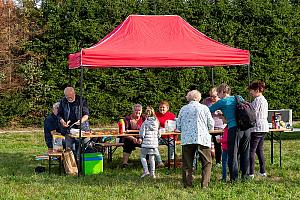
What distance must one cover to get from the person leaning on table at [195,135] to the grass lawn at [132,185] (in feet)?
0.76

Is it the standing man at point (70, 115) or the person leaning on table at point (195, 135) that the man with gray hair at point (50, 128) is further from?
the person leaning on table at point (195, 135)

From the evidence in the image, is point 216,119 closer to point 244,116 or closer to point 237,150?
point 237,150

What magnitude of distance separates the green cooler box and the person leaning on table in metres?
1.83

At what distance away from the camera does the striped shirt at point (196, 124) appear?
269 inches

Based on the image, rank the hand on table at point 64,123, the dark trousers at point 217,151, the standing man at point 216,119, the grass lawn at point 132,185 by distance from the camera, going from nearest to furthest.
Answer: the grass lawn at point 132,185, the hand on table at point 64,123, the standing man at point 216,119, the dark trousers at point 217,151

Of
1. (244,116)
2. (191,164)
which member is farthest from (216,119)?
(191,164)

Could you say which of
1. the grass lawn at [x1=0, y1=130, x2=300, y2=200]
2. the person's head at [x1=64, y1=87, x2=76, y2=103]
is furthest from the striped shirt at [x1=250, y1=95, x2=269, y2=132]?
the person's head at [x1=64, y1=87, x2=76, y2=103]

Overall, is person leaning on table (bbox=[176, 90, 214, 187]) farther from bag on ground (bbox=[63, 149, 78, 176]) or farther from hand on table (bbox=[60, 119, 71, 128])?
hand on table (bbox=[60, 119, 71, 128])

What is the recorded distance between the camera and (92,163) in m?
8.21

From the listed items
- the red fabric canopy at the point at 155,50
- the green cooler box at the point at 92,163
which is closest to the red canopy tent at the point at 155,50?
the red fabric canopy at the point at 155,50

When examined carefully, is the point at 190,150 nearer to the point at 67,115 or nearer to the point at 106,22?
the point at 67,115

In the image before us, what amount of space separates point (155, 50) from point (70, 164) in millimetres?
2288

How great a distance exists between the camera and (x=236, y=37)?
1528 cm

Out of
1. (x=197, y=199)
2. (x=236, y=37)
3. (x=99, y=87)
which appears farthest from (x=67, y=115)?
(x=236, y=37)
